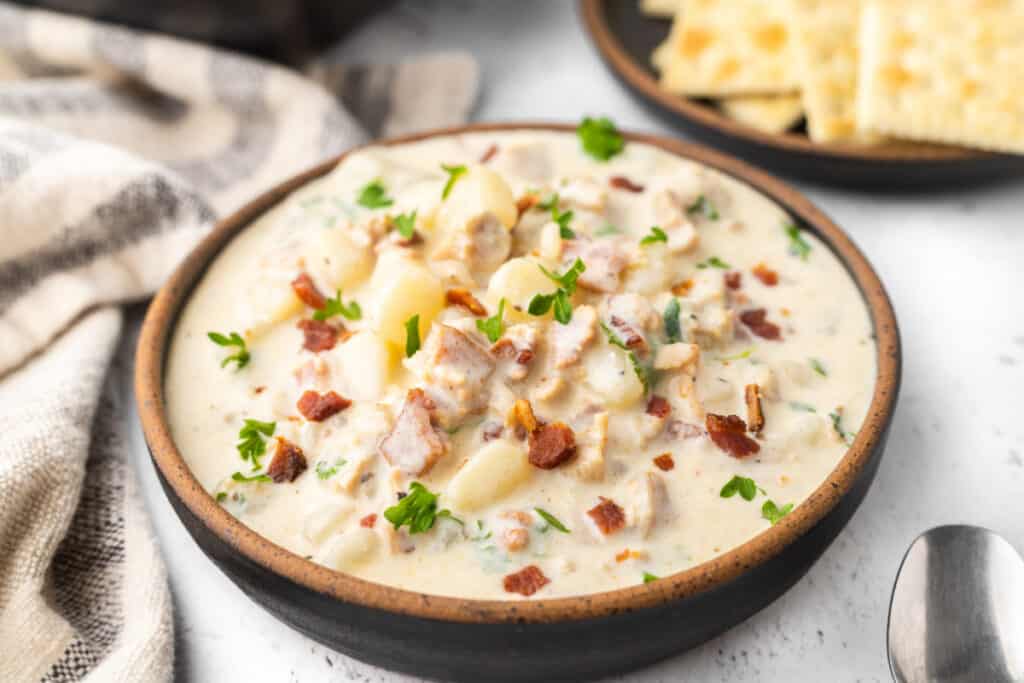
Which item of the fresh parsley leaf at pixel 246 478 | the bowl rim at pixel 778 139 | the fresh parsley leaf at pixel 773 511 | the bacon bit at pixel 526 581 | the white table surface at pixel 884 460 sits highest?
the bowl rim at pixel 778 139

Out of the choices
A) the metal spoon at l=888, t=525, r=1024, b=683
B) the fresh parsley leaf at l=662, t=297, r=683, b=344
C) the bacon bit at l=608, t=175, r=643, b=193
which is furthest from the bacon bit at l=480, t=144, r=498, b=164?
the metal spoon at l=888, t=525, r=1024, b=683

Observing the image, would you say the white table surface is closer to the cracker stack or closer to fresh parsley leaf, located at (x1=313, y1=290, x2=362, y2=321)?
the cracker stack

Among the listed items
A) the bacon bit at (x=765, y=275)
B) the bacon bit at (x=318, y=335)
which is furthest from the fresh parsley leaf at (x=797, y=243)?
the bacon bit at (x=318, y=335)

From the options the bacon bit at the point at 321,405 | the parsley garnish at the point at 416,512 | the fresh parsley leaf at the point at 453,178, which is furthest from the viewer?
the fresh parsley leaf at the point at 453,178

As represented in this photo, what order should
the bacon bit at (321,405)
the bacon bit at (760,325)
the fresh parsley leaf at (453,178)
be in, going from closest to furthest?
the bacon bit at (321,405) → the bacon bit at (760,325) → the fresh parsley leaf at (453,178)

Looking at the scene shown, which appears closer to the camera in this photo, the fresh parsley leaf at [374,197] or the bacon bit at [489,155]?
the fresh parsley leaf at [374,197]

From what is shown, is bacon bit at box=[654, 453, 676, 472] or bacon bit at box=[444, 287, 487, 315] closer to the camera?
bacon bit at box=[654, 453, 676, 472]

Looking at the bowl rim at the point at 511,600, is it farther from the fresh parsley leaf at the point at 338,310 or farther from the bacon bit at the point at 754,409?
the fresh parsley leaf at the point at 338,310

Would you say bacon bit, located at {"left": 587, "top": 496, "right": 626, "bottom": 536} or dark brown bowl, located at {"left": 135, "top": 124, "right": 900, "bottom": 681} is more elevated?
bacon bit, located at {"left": 587, "top": 496, "right": 626, "bottom": 536}
